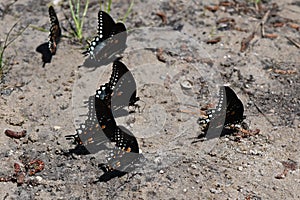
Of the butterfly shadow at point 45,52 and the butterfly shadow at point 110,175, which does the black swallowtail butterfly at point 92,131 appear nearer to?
the butterfly shadow at point 110,175

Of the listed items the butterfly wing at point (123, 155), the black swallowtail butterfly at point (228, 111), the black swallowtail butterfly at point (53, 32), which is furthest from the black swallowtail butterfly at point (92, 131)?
the black swallowtail butterfly at point (53, 32)

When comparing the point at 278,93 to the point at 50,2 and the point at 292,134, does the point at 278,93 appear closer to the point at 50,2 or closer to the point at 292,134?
the point at 292,134

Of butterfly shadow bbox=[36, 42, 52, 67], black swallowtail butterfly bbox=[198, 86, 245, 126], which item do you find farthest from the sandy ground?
black swallowtail butterfly bbox=[198, 86, 245, 126]

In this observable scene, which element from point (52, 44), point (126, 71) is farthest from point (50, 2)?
point (126, 71)

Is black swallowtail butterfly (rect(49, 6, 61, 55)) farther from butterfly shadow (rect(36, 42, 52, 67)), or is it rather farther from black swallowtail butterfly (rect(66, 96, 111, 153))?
black swallowtail butterfly (rect(66, 96, 111, 153))

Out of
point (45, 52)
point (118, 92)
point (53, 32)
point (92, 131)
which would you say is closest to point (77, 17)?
point (53, 32)

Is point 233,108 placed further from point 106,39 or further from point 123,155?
point 106,39

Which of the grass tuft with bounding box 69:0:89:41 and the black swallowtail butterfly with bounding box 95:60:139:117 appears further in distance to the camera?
the grass tuft with bounding box 69:0:89:41

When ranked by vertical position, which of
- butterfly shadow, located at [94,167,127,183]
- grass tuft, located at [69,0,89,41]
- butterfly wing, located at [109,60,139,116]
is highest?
grass tuft, located at [69,0,89,41]
